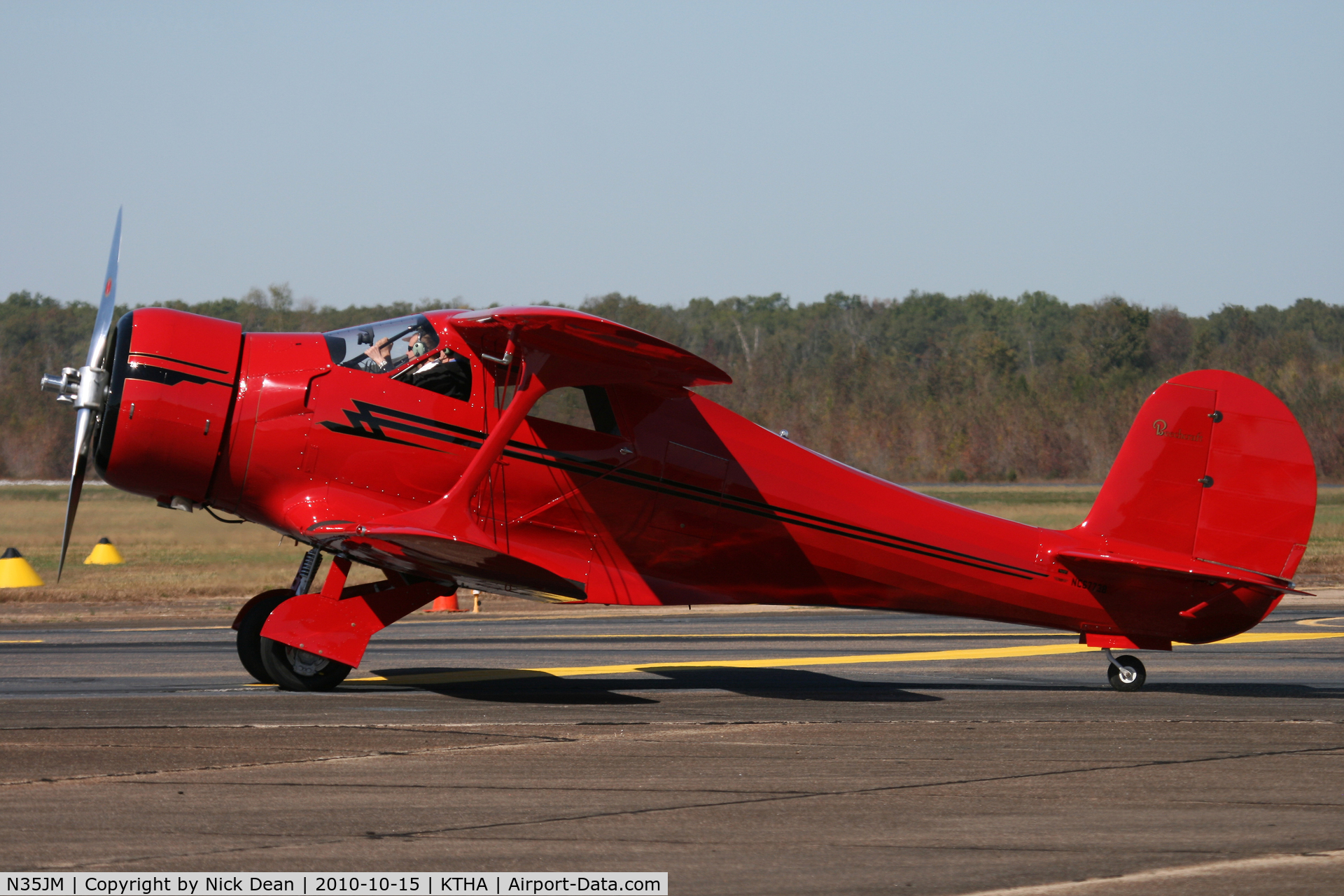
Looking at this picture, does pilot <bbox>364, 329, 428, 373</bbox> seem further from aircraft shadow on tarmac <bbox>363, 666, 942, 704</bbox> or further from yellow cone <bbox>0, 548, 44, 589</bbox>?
yellow cone <bbox>0, 548, 44, 589</bbox>

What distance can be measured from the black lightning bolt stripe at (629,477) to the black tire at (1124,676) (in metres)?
1.16

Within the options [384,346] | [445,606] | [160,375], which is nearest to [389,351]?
[384,346]

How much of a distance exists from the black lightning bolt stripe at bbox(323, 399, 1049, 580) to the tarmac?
1277mm

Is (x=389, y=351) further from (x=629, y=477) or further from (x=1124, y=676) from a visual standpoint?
(x=1124, y=676)

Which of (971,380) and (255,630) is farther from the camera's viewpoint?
(971,380)

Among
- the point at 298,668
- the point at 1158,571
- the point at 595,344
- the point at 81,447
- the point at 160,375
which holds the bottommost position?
the point at 298,668

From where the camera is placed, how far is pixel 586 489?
10.7 meters

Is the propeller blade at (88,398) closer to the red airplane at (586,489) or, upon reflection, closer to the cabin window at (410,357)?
the red airplane at (586,489)

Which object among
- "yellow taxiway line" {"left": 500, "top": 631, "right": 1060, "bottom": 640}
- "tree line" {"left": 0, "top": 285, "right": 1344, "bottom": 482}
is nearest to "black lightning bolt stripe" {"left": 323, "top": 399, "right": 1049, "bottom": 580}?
"yellow taxiway line" {"left": 500, "top": 631, "right": 1060, "bottom": 640}

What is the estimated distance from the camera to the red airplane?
400 inches

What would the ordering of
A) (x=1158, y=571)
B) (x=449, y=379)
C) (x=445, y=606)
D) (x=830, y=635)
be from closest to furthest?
(x=449, y=379) → (x=1158, y=571) → (x=830, y=635) → (x=445, y=606)

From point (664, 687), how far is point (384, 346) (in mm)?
4019

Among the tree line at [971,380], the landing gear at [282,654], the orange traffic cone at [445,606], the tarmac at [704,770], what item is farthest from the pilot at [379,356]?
the tree line at [971,380]

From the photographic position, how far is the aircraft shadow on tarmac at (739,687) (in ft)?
36.5
